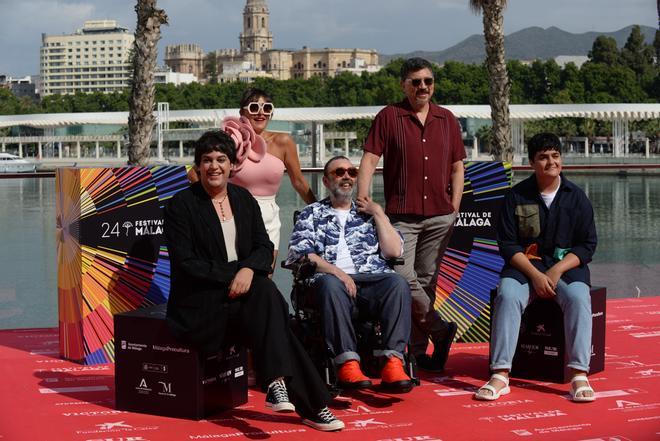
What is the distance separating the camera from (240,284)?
4.08 m

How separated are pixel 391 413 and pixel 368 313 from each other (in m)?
0.52

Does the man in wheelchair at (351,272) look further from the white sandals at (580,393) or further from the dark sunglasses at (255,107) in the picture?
the white sandals at (580,393)

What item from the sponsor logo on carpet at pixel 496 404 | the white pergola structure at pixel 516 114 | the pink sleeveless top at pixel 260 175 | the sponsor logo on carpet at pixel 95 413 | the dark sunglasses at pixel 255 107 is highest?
the white pergola structure at pixel 516 114

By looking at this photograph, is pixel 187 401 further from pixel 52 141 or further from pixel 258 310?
pixel 52 141

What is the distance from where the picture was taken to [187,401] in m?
4.21

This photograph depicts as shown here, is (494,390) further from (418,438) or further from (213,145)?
(213,145)

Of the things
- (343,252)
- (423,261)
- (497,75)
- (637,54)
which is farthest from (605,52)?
(343,252)

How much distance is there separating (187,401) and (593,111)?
148ft

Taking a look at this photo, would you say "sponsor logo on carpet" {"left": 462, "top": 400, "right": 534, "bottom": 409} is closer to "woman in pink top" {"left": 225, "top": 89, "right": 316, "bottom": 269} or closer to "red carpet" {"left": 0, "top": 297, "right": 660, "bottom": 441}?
"red carpet" {"left": 0, "top": 297, "right": 660, "bottom": 441}

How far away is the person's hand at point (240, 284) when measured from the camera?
13.4 ft

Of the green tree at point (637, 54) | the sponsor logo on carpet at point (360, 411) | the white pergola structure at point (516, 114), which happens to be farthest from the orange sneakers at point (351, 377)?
the green tree at point (637, 54)

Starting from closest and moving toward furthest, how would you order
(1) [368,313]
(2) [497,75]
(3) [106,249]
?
1. (1) [368,313]
2. (3) [106,249]
3. (2) [497,75]

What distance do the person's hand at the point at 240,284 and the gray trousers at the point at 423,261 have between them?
1.12m

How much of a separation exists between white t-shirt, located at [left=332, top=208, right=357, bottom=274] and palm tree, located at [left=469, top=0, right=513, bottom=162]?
6.60m
